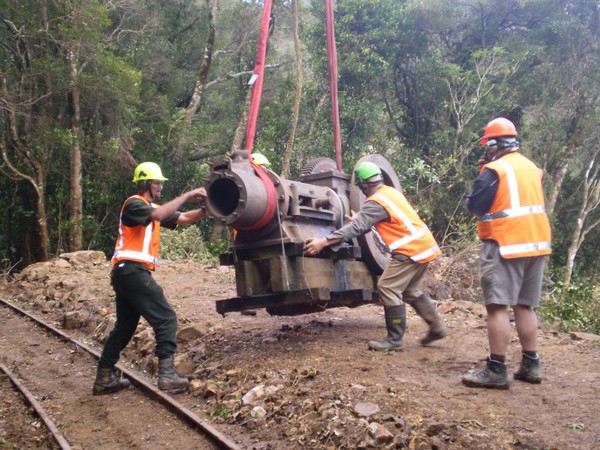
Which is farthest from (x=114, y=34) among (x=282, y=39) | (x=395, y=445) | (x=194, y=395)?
(x=395, y=445)

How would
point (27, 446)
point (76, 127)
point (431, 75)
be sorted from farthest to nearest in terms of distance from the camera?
1. point (431, 75)
2. point (76, 127)
3. point (27, 446)

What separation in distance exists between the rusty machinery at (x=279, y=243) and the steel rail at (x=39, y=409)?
1.76 metres

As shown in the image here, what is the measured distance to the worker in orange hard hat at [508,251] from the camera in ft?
15.5

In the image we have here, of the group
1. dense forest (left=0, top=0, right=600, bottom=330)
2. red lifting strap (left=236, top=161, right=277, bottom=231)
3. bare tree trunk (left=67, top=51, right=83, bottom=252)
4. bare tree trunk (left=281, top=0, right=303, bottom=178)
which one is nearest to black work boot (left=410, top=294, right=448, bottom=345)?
red lifting strap (left=236, top=161, right=277, bottom=231)

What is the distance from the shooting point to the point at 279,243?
5.79 m

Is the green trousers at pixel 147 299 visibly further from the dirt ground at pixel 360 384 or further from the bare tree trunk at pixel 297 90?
the bare tree trunk at pixel 297 90

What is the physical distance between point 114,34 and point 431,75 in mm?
10113

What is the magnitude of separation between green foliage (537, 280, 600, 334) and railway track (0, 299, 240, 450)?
18.1 ft

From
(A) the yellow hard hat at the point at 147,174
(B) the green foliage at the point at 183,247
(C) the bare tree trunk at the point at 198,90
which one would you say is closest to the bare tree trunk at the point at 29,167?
(B) the green foliage at the point at 183,247

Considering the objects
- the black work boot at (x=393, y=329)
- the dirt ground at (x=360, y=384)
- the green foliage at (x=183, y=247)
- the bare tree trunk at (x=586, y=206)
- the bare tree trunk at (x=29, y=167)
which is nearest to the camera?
the dirt ground at (x=360, y=384)

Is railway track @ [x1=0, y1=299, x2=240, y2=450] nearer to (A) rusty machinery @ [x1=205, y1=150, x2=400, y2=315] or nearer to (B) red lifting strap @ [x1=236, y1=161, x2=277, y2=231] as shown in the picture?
(A) rusty machinery @ [x1=205, y1=150, x2=400, y2=315]

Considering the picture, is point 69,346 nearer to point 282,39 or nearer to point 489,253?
point 489,253

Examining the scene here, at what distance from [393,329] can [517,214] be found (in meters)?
1.76

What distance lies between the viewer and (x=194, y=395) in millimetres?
5688
